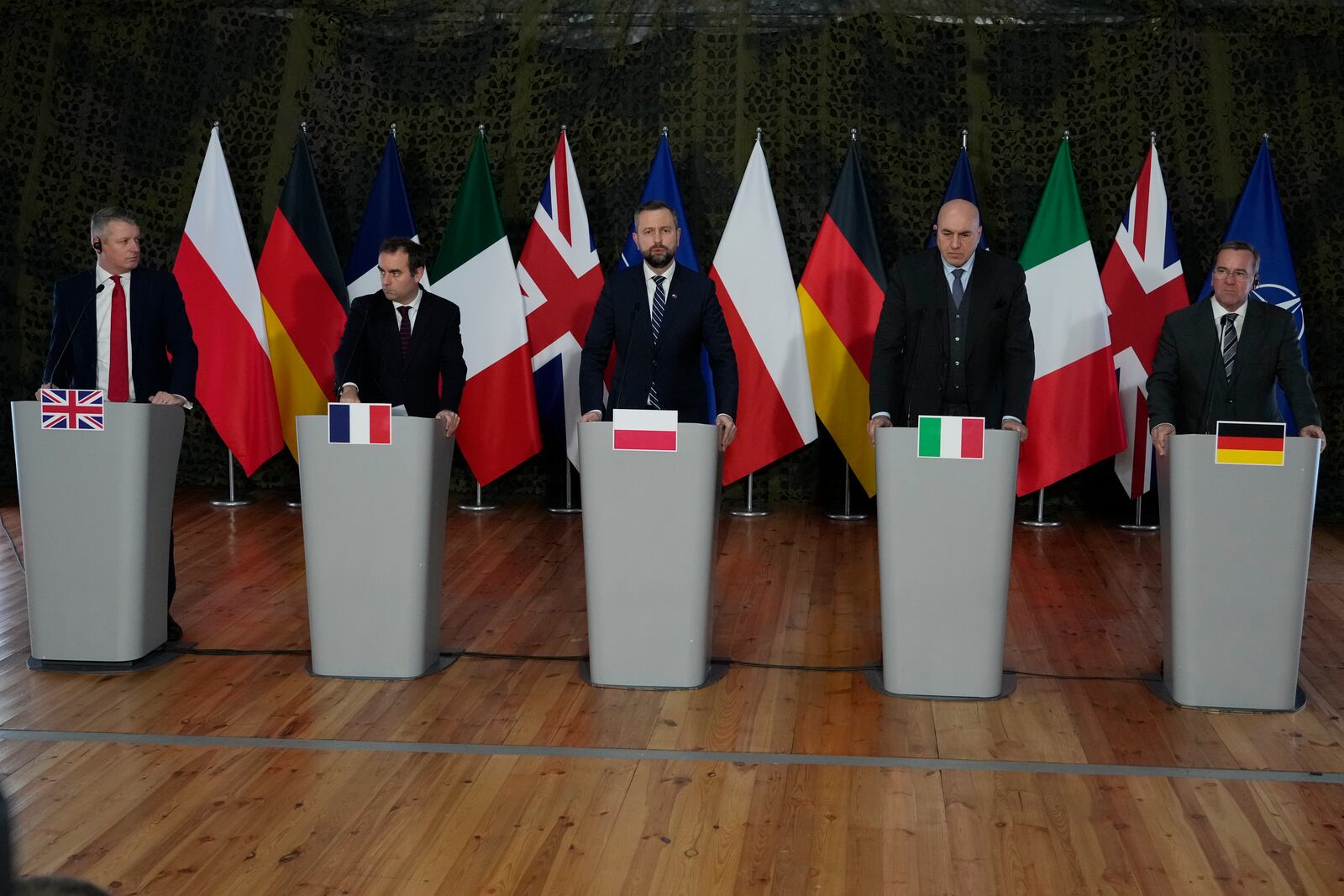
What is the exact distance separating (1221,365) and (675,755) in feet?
6.87

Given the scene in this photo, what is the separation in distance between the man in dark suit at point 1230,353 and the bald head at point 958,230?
67cm

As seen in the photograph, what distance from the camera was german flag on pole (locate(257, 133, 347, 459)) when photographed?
251 inches

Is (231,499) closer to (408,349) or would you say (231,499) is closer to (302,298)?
(302,298)

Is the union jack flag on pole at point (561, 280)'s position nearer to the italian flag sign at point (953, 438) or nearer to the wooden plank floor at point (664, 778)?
the wooden plank floor at point (664, 778)

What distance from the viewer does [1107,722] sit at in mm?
3426

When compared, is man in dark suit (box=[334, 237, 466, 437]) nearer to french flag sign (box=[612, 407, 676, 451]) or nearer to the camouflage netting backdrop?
french flag sign (box=[612, 407, 676, 451])

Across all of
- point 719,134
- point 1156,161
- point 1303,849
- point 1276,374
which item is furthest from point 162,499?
point 1156,161

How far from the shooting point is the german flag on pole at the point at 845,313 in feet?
20.3

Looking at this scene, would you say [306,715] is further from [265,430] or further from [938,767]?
[265,430]

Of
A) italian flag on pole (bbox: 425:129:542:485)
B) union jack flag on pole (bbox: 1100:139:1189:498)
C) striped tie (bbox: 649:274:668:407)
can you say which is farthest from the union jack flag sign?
union jack flag on pole (bbox: 1100:139:1189:498)

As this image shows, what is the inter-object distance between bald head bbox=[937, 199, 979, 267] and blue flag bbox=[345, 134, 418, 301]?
337 centimetres

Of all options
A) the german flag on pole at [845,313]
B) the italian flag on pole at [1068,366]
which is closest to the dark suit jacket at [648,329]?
the german flag on pole at [845,313]

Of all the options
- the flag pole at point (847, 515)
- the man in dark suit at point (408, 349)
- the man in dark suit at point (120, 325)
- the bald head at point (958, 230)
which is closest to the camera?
the bald head at point (958, 230)

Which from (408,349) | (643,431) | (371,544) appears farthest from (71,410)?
(643,431)
